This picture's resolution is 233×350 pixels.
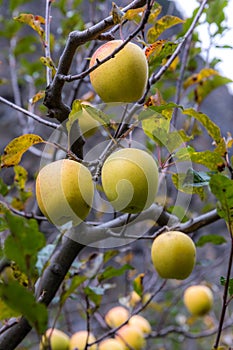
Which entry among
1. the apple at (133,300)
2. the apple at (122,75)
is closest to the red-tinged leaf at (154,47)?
the apple at (122,75)

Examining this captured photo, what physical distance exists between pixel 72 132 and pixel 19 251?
237 mm

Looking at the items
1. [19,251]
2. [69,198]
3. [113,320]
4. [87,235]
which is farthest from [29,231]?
[113,320]

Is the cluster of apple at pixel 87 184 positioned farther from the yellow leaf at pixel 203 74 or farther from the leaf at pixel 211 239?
the yellow leaf at pixel 203 74

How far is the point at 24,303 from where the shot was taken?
1.27ft

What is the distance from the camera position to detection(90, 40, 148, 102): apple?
555 millimetres

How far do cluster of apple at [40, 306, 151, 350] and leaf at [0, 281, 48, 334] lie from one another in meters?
0.51

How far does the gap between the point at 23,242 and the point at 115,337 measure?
85 centimetres

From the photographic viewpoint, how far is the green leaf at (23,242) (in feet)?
1.33

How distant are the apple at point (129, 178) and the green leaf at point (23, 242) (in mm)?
153

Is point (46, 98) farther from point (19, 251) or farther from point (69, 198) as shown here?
point (19, 251)

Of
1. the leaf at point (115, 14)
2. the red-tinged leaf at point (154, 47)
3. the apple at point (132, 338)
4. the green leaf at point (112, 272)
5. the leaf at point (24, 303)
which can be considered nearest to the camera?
the leaf at point (24, 303)

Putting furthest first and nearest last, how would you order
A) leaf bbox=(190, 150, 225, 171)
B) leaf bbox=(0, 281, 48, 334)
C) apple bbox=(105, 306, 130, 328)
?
apple bbox=(105, 306, 130, 328)
leaf bbox=(190, 150, 225, 171)
leaf bbox=(0, 281, 48, 334)

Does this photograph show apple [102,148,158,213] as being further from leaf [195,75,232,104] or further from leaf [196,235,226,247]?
leaf [195,75,232,104]

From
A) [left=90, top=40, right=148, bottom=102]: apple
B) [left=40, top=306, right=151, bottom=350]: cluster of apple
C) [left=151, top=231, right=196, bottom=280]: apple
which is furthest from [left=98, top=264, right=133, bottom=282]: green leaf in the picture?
[left=90, top=40, right=148, bottom=102]: apple
